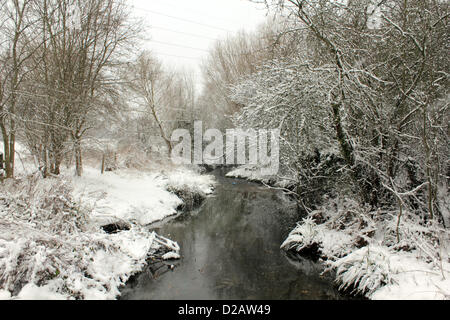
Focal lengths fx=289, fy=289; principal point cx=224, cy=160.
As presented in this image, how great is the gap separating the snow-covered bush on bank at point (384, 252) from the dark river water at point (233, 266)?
0.46m

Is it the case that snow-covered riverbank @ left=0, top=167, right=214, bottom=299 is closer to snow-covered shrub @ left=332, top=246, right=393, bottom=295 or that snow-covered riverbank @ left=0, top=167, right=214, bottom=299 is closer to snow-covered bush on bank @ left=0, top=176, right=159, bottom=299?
snow-covered bush on bank @ left=0, top=176, right=159, bottom=299

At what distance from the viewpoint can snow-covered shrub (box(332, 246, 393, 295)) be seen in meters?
4.66

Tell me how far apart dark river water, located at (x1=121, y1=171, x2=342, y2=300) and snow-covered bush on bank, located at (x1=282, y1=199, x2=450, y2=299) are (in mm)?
457

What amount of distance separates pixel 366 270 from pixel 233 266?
2.55m

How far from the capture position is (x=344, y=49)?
243 inches

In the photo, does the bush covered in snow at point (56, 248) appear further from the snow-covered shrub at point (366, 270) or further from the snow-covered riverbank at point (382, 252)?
the snow-covered shrub at point (366, 270)

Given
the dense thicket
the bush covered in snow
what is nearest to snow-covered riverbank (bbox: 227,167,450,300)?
the dense thicket

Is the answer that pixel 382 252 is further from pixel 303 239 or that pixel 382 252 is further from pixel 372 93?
pixel 372 93

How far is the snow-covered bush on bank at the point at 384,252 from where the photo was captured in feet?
14.1

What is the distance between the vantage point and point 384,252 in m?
4.93

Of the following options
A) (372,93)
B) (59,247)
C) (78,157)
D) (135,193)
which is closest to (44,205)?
(59,247)

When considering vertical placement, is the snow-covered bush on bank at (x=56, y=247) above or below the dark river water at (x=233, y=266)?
above

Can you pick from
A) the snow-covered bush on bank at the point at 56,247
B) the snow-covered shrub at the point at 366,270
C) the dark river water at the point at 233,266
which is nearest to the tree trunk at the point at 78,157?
the snow-covered bush on bank at the point at 56,247
